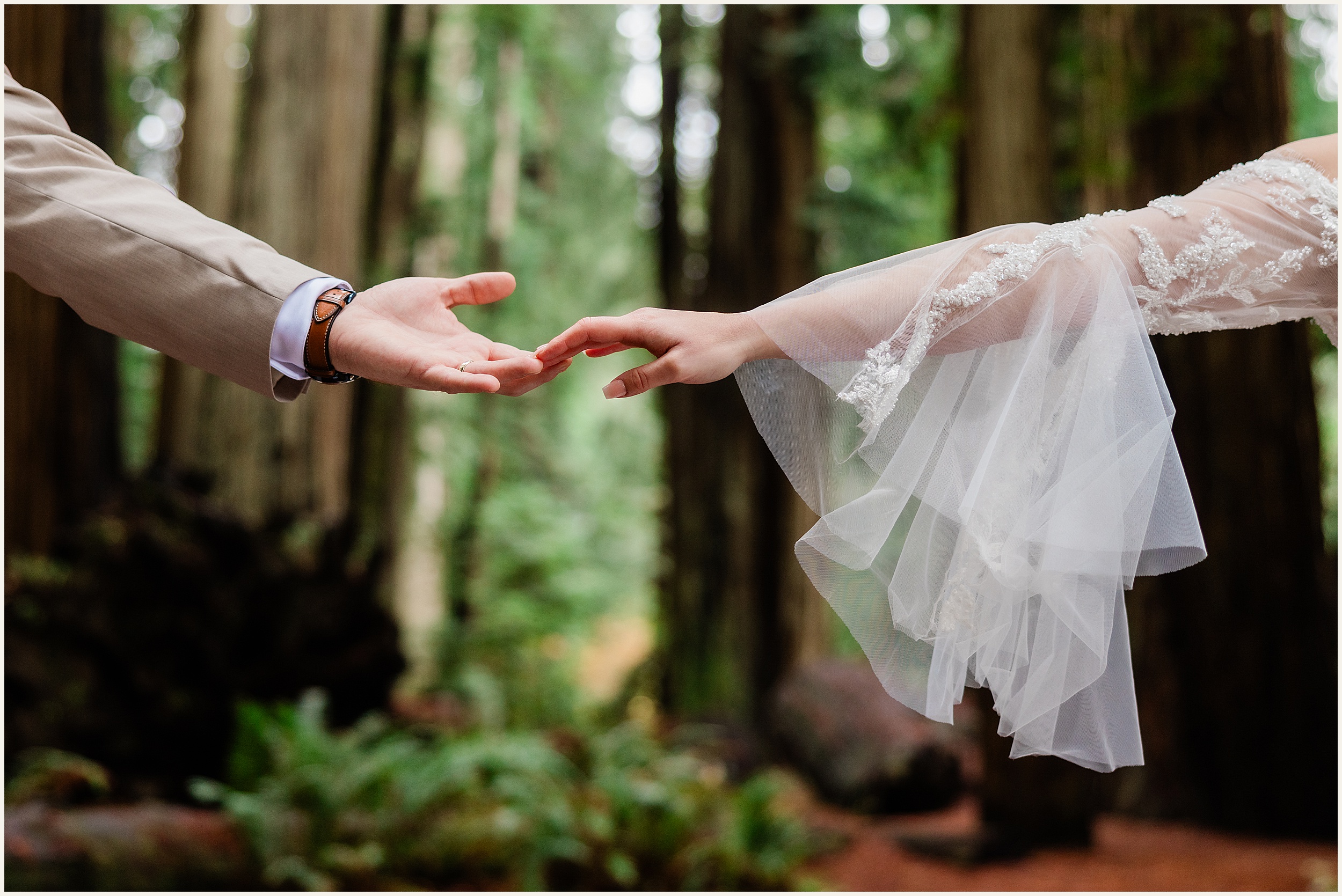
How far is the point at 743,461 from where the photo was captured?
27.3ft

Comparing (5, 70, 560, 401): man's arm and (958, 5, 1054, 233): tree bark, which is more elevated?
(958, 5, 1054, 233): tree bark

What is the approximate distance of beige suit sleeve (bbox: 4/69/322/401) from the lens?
2.12 metres

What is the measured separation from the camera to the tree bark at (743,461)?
8.30 m

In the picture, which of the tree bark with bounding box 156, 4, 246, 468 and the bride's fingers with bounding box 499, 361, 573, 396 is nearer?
the bride's fingers with bounding box 499, 361, 573, 396

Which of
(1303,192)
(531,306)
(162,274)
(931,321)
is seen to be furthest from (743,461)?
(162,274)

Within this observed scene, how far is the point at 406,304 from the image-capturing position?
229 cm

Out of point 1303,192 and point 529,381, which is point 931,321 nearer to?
point 529,381

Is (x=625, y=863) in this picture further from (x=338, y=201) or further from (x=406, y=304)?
(x=338, y=201)

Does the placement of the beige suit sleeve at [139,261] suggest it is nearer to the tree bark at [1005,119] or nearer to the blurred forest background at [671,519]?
the blurred forest background at [671,519]

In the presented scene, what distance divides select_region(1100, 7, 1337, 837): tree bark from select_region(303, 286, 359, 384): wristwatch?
4.44 m

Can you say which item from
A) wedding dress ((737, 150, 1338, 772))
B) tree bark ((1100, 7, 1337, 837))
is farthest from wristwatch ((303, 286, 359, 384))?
tree bark ((1100, 7, 1337, 837))

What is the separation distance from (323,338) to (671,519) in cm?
665

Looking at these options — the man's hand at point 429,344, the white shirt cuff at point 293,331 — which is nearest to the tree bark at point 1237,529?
the man's hand at point 429,344

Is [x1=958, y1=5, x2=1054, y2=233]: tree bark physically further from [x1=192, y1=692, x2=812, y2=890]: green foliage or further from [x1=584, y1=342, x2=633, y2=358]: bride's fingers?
[x1=584, y1=342, x2=633, y2=358]: bride's fingers
